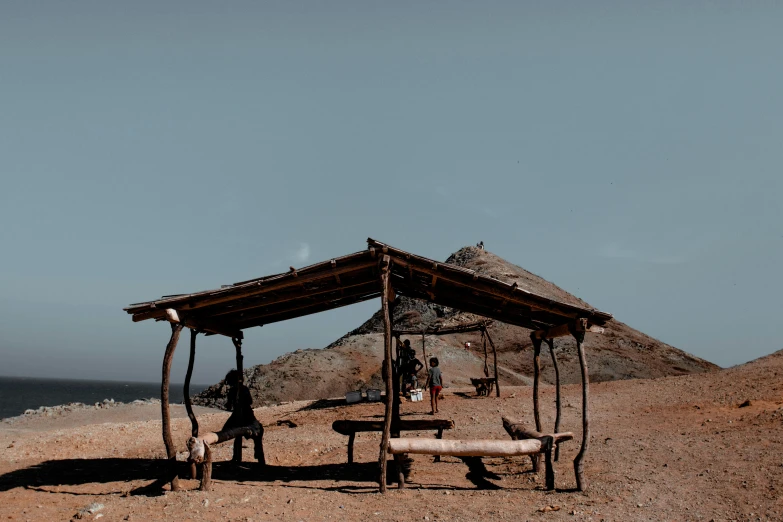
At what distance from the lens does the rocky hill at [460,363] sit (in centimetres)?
3047

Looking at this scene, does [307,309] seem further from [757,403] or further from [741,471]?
[757,403]

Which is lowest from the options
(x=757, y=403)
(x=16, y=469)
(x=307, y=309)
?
(x=16, y=469)

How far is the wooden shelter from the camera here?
31.5 feet

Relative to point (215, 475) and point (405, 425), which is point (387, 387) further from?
point (215, 475)

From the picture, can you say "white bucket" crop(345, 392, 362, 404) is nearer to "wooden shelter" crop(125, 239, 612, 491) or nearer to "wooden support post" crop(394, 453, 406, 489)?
"wooden shelter" crop(125, 239, 612, 491)

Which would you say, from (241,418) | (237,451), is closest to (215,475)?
(237,451)

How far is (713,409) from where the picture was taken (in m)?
15.8

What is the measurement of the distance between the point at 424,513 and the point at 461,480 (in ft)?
8.28

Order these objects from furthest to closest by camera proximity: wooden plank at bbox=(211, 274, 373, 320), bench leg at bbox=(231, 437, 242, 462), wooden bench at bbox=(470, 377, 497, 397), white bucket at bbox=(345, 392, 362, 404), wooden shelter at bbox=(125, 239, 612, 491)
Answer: wooden bench at bbox=(470, 377, 497, 397)
white bucket at bbox=(345, 392, 362, 404)
bench leg at bbox=(231, 437, 242, 462)
wooden plank at bbox=(211, 274, 373, 320)
wooden shelter at bbox=(125, 239, 612, 491)

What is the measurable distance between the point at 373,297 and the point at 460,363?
22906mm

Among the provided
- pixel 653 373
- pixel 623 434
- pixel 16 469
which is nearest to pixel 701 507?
pixel 623 434

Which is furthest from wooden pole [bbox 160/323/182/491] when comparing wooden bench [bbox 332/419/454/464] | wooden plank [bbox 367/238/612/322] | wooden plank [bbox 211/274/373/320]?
wooden plank [bbox 367/238/612/322]

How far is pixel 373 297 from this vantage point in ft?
39.9

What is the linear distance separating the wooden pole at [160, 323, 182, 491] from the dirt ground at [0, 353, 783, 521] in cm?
42
